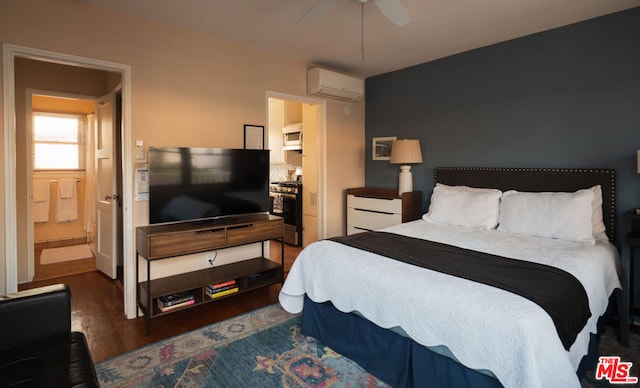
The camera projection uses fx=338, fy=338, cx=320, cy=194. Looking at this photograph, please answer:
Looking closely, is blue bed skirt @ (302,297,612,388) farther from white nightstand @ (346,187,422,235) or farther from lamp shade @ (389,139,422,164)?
lamp shade @ (389,139,422,164)

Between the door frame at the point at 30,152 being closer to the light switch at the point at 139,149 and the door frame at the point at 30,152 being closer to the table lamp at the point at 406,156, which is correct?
the light switch at the point at 139,149

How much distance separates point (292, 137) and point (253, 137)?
6.18ft

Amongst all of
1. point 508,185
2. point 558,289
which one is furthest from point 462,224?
point 558,289

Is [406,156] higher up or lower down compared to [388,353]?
higher up

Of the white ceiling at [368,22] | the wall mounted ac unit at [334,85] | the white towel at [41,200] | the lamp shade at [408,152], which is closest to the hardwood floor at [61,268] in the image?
the white towel at [41,200]

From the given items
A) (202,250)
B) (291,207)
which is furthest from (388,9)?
(291,207)

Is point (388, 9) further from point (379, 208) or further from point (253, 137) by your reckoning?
point (379, 208)

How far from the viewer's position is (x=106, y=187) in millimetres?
3984

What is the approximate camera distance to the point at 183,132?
3213 mm

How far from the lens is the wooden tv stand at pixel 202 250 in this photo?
2.69m

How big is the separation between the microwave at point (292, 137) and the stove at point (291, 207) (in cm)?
60

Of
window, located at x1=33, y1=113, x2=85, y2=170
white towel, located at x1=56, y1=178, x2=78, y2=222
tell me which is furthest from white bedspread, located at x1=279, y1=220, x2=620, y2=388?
window, located at x1=33, y1=113, x2=85, y2=170

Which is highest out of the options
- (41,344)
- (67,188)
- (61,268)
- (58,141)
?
(58,141)

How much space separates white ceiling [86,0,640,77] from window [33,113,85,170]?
148 inches
